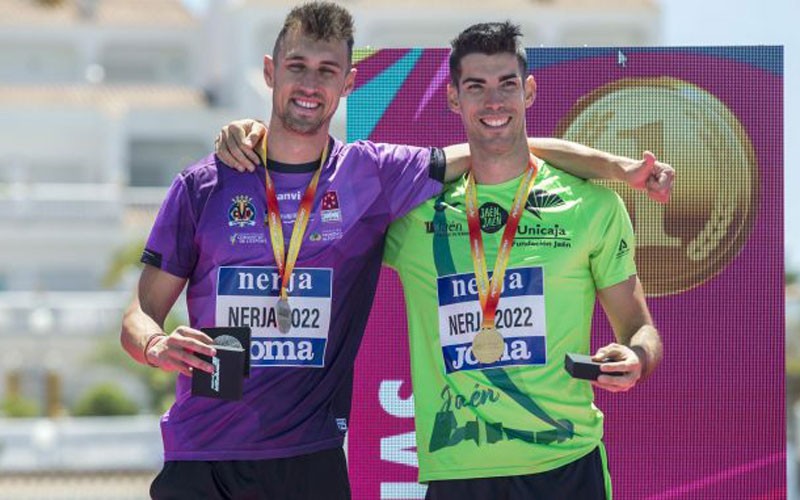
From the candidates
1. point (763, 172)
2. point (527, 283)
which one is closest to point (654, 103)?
point (763, 172)

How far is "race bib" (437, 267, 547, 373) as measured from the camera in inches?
214

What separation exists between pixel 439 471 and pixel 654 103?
1985 millimetres

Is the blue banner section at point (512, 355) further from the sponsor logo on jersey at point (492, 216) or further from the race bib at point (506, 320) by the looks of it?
the sponsor logo on jersey at point (492, 216)

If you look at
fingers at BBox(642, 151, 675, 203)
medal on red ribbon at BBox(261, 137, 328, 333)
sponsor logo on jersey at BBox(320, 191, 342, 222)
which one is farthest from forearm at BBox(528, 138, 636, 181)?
medal on red ribbon at BBox(261, 137, 328, 333)

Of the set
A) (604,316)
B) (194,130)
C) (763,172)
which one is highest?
(194,130)

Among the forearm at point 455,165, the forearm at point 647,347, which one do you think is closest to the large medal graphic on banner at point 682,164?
the forearm at point 455,165

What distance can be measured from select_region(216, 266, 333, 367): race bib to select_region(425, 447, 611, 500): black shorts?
0.58 metres

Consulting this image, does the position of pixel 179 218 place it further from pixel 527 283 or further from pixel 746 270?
pixel 746 270

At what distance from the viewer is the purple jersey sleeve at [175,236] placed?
5.60 metres

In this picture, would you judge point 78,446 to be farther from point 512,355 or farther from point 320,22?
point 512,355

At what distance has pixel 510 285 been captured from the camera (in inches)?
217

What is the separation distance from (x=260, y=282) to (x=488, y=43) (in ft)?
3.33

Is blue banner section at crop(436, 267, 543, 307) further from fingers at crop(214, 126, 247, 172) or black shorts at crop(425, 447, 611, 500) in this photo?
fingers at crop(214, 126, 247, 172)

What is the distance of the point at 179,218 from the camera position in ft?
18.4
